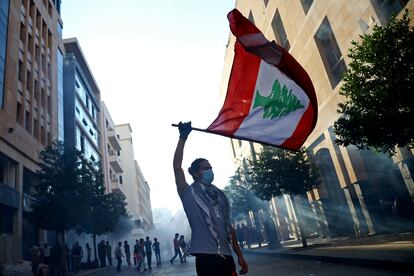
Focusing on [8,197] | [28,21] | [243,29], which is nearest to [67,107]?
[28,21]

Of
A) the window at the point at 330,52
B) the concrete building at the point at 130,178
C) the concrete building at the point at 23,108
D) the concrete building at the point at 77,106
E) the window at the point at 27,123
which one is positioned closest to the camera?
the window at the point at 330,52

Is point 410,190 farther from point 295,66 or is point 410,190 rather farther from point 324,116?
point 295,66

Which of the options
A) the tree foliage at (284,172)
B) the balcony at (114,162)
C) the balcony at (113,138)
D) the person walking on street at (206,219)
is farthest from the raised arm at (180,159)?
the balcony at (113,138)

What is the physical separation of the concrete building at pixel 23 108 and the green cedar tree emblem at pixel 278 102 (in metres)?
17.0

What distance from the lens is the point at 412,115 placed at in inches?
308

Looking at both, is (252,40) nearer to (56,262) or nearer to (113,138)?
(56,262)

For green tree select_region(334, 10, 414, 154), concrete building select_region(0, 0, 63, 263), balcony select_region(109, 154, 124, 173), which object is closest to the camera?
green tree select_region(334, 10, 414, 154)

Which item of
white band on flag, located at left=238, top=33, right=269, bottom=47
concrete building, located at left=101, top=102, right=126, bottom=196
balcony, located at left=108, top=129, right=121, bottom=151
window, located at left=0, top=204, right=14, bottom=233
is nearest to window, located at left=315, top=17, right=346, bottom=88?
white band on flag, located at left=238, top=33, right=269, bottom=47

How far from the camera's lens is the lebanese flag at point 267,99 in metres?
4.38

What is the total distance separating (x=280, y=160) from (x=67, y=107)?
22.7 m

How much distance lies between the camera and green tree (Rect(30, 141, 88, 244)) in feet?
56.7

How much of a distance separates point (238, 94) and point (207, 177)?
1964 millimetres

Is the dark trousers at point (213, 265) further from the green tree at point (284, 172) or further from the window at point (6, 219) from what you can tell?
the window at point (6, 219)

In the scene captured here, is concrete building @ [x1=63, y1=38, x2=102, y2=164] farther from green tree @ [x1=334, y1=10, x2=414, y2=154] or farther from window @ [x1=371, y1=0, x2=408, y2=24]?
green tree @ [x1=334, y1=10, x2=414, y2=154]
